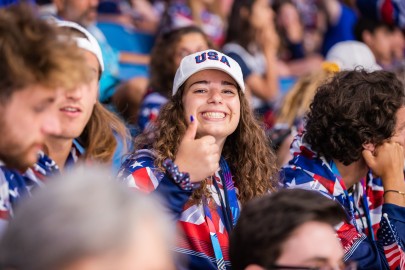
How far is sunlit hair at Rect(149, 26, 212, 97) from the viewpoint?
5.24 metres

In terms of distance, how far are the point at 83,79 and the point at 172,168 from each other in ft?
2.59

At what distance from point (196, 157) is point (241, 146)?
595mm

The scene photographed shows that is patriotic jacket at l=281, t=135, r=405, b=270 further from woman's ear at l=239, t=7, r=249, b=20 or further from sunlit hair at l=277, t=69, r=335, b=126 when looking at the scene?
woman's ear at l=239, t=7, r=249, b=20

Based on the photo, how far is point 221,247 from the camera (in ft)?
10.4

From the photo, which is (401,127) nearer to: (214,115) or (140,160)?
(214,115)

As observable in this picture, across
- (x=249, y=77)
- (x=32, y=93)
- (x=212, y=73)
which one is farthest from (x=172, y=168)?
(x=249, y=77)

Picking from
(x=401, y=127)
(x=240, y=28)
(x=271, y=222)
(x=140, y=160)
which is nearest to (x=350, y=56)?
(x=240, y=28)

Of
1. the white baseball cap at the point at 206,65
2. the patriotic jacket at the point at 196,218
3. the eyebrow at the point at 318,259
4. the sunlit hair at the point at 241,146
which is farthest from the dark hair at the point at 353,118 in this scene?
the eyebrow at the point at 318,259

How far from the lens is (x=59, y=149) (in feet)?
11.5

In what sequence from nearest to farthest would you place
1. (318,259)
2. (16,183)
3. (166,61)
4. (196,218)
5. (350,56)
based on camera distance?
(318,259)
(16,183)
(196,218)
(166,61)
(350,56)

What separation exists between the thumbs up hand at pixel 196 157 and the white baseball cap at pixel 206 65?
0.40m

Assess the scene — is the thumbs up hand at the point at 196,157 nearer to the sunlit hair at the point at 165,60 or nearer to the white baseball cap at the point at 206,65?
the white baseball cap at the point at 206,65

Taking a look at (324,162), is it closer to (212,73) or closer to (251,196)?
(251,196)

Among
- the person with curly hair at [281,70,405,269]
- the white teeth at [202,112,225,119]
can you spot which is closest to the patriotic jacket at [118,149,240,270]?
the white teeth at [202,112,225,119]
